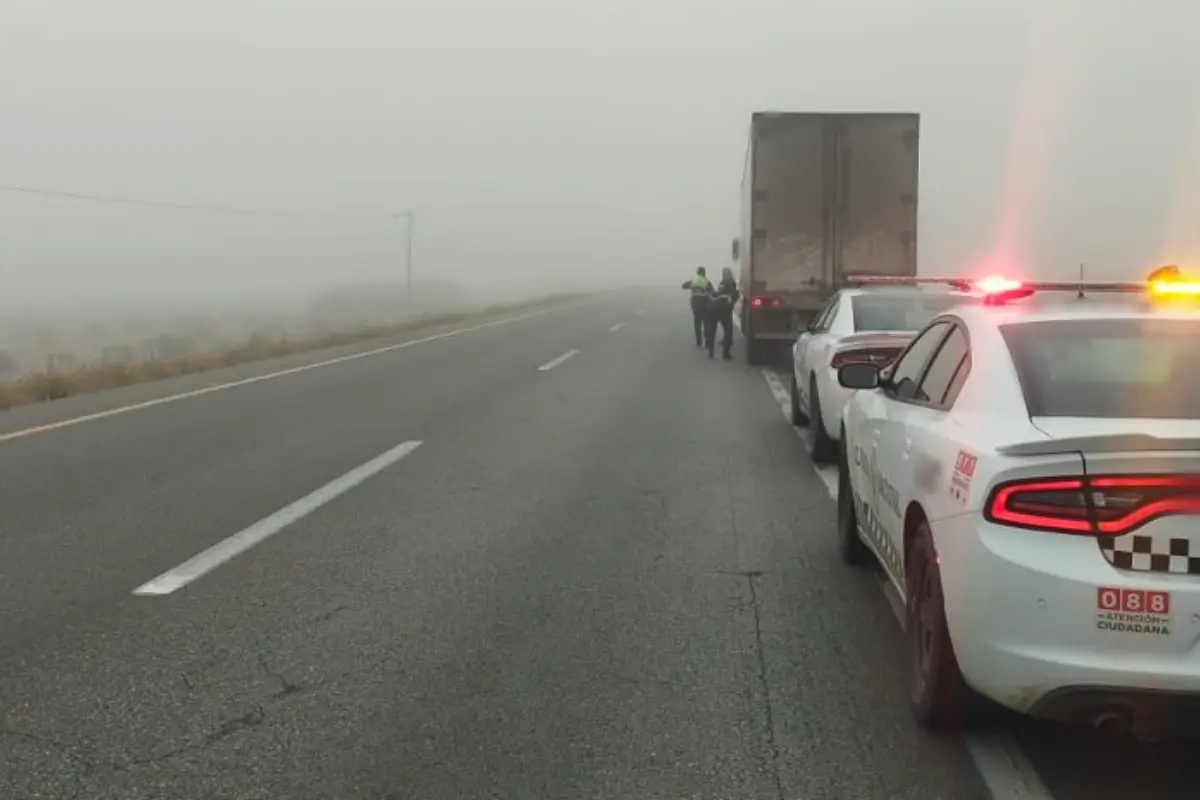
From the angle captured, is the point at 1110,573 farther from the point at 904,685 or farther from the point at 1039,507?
the point at 904,685

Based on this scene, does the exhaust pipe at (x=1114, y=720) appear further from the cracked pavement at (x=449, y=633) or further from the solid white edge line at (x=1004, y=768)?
the cracked pavement at (x=449, y=633)

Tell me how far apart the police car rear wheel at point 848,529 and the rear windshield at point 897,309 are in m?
3.70

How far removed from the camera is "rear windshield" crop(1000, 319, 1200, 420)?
168 inches

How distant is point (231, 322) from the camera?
59500 mm

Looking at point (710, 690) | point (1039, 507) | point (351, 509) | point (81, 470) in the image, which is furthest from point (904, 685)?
point (81, 470)

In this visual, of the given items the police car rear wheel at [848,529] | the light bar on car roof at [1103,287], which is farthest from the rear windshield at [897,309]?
the light bar on car roof at [1103,287]

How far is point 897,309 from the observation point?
10.7 m

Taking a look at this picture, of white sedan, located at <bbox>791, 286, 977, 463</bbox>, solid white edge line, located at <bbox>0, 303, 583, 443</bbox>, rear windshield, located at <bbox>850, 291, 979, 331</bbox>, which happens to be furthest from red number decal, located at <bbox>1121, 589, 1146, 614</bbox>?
solid white edge line, located at <bbox>0, 303, 583, 443</bbox>

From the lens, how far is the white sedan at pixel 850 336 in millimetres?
9586

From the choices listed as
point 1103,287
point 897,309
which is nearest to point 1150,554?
point 1103,287

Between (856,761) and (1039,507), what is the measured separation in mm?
1036

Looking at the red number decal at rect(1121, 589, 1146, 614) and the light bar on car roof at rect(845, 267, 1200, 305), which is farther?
the light bar on car roof at rect(845, 267, 1200, 305)

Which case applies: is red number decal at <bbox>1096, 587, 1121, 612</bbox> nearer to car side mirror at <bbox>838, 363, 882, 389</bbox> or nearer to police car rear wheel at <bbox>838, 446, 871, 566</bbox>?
car side mirror at <bbox>838, 363, 882, 389</bbox>

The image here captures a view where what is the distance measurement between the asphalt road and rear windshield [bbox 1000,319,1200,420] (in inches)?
45.4
